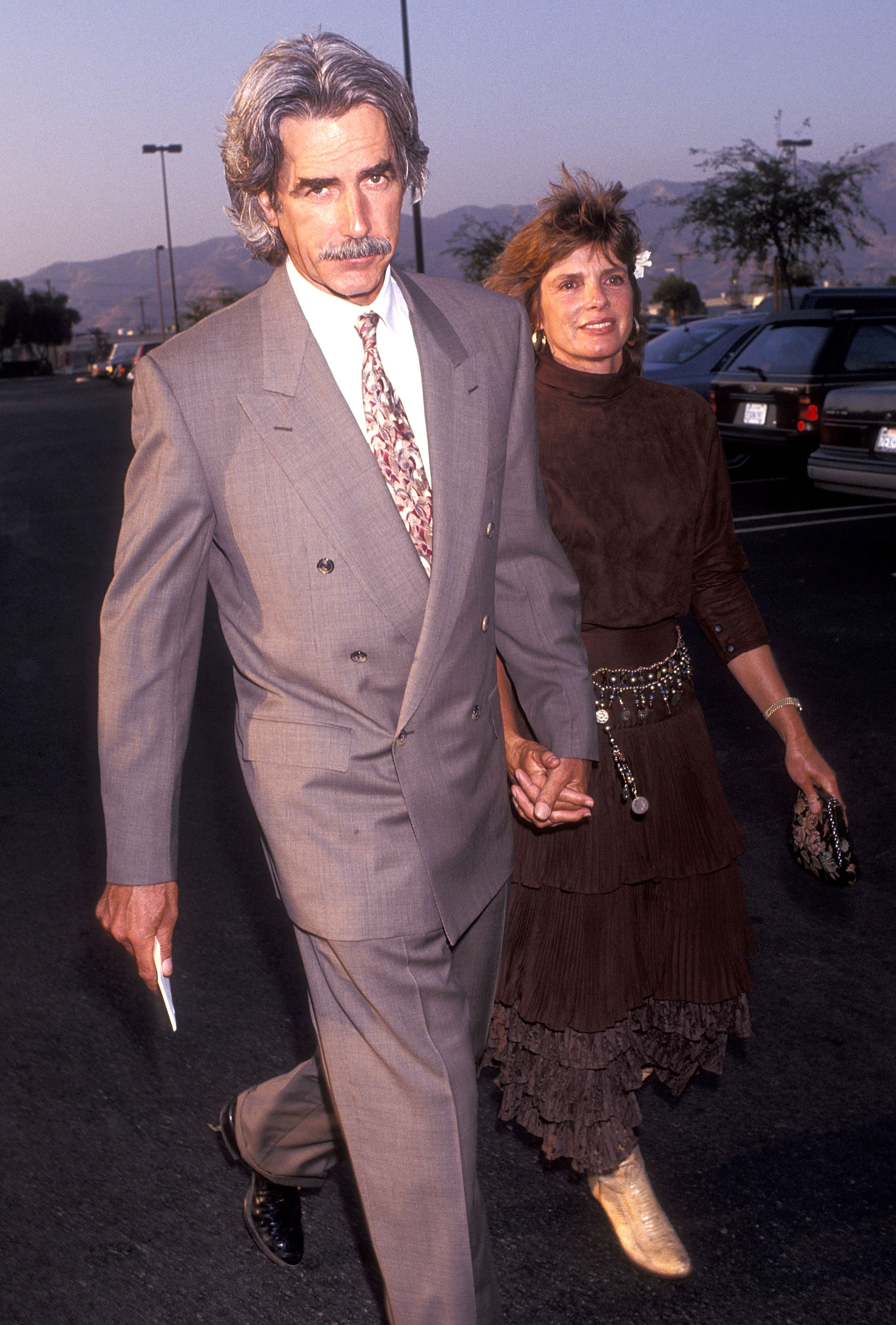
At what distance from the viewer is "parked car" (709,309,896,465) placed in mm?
13500

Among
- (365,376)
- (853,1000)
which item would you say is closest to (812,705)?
(853,1000)

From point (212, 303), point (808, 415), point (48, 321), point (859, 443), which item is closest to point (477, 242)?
point (808, 415)

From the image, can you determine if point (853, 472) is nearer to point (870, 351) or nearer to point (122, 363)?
point (870, 351)

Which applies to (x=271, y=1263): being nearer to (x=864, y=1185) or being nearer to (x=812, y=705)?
(x=864, y=1185)

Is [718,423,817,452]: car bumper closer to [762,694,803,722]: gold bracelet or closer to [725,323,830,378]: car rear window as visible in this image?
[725,323,830,378]: car rear window

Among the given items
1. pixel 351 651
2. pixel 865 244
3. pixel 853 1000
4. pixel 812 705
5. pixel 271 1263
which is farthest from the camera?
pixel 865 244

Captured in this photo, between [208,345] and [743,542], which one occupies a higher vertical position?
[208,345]

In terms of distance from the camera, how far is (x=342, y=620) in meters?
2.23

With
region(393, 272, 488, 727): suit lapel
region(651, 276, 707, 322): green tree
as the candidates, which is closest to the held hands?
region(393, 272, 488, 727): suit lapel

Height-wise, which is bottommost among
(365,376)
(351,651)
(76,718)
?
(76,718)

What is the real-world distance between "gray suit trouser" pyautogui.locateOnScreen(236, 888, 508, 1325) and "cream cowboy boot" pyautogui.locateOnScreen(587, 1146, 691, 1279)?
68 centimetres

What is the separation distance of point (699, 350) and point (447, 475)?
15280 mm

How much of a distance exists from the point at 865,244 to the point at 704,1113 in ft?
126

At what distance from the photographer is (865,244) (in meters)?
38.3
